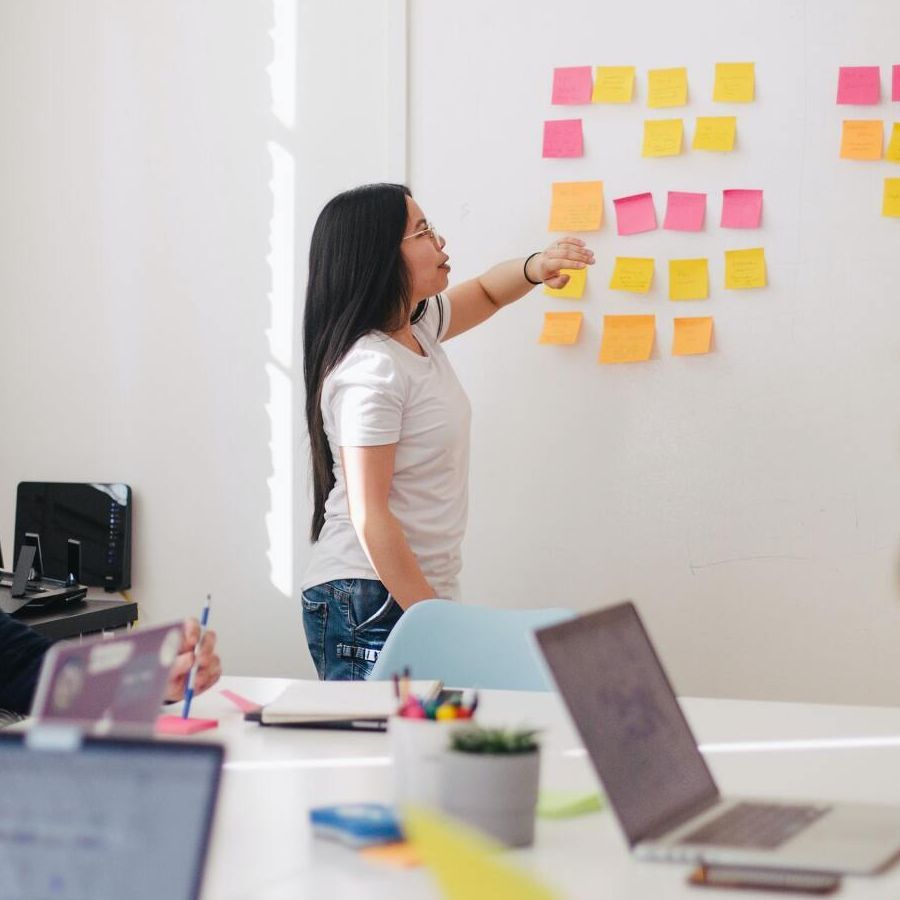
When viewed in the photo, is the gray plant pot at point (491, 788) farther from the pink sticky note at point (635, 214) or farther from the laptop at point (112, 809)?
the pink sticky note at point (635, 214)

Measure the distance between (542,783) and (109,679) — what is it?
0.51 meters

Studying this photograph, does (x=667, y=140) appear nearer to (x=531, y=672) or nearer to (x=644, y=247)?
(x=644, y=247)

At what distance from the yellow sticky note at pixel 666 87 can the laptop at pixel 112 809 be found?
Result: 2427 mm

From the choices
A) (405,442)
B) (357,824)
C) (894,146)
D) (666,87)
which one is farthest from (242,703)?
(894,146)

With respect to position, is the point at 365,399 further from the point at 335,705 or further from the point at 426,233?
the point at 335,705

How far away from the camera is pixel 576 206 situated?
2.96 meters

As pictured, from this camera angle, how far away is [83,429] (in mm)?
3404

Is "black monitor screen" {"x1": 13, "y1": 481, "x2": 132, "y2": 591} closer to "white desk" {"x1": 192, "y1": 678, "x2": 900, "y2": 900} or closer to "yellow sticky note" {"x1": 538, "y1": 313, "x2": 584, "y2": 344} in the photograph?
"yellow sticky note" {"x1": 538, "y1": 313, "x2": 584, "y2": 344}

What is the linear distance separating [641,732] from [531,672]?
910 millimetres

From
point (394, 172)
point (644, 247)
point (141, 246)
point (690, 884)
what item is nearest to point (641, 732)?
point (690, 884)

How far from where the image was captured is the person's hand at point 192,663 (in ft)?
5.50

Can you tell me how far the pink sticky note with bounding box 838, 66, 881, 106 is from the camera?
9.14 ft

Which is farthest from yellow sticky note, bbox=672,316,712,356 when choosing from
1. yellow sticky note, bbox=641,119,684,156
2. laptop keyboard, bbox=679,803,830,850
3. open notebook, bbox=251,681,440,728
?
laptop keyboard, bbox=679,803,830,850

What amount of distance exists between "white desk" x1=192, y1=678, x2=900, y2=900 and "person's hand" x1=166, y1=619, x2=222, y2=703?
0.15ft
